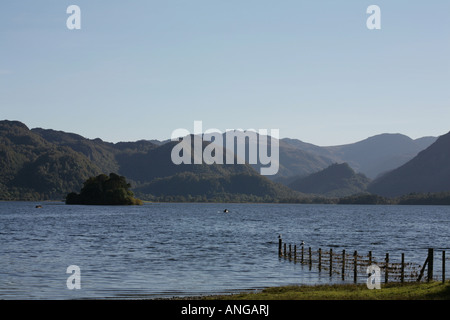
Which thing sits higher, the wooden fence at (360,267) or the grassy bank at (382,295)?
the grassy bank at (382,295)

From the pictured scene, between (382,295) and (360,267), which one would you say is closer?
(382,295)

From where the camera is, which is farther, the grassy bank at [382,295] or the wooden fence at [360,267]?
the wooden fence at [360,267]

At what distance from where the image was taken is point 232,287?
47750mm

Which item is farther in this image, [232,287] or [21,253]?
[21,253]

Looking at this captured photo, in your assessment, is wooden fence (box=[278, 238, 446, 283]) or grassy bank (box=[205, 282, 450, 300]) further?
wooden fence (box=[278, 238, 446, 283])

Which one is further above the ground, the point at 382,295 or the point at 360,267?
the point at 382,295

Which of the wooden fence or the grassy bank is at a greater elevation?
the grassy bank
